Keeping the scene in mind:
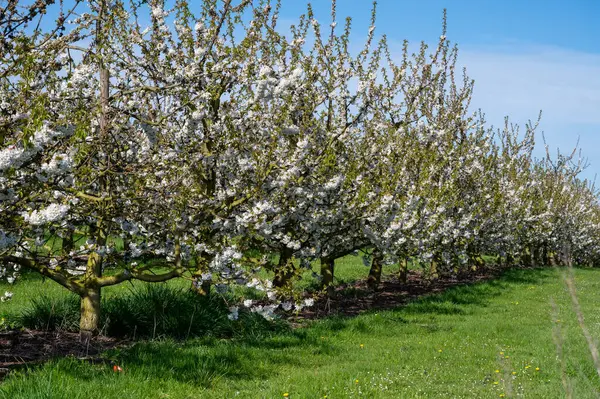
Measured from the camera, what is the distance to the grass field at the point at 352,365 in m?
6.50

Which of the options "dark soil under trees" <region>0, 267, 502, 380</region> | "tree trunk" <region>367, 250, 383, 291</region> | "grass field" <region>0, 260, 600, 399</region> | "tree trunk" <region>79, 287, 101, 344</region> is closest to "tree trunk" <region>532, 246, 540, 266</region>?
"dark soil under trees" <region>0, 267, 502, 380</region>

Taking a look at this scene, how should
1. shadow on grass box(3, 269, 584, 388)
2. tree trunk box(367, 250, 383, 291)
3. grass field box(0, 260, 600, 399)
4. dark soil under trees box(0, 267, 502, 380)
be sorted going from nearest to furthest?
grass field box(0, 260, 600, 399)
shadow on grass box(3, 269, 584, 388)
dark soil under trees box(0, 267, 502, 380)
tree trunk box(367, 250, 383, 291)

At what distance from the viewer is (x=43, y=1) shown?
605 centimetres

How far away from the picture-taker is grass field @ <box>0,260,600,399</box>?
6500 mm

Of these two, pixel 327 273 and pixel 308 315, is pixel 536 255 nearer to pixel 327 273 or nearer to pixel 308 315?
pixel 327 273

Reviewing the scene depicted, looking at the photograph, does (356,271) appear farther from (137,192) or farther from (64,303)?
(137,192)

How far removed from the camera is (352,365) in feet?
27.8

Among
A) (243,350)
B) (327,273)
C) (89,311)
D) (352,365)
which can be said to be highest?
(327,273)

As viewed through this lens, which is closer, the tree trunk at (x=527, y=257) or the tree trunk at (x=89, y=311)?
the tree trunk at (x=89, y=311)

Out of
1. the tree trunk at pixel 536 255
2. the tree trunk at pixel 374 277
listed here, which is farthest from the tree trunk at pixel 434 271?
the tree trunk at pixel 536 255

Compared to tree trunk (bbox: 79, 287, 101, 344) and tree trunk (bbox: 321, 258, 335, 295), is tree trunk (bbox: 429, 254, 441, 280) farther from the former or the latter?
tree trunk (bbox: 79, 287, 101, 344)

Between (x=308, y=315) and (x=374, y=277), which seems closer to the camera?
(x=308, y=315)

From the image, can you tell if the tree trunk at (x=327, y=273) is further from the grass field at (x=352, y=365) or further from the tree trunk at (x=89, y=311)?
the tree trunk at (x=89, y=311)

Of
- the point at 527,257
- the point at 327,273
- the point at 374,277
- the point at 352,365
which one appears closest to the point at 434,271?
the point at 374,277
